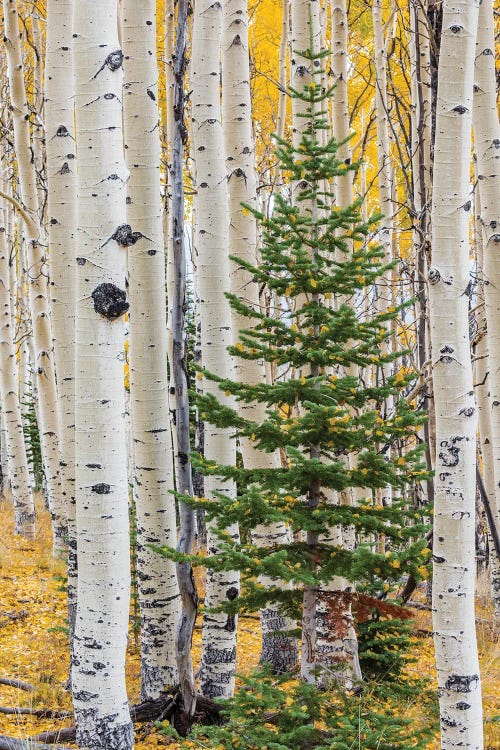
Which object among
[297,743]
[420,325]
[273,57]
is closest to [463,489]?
[297,743]

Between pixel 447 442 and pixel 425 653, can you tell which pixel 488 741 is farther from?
pixel 447 442

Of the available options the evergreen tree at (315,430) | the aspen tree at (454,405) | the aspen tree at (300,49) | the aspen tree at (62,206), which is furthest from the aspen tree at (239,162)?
the aspen tree at (454,405)

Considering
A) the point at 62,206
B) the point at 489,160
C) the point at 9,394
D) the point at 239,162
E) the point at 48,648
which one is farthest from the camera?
the point at 9,394

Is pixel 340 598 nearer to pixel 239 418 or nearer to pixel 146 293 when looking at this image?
pixel 239 418

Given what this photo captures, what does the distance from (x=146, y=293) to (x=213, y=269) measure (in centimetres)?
45

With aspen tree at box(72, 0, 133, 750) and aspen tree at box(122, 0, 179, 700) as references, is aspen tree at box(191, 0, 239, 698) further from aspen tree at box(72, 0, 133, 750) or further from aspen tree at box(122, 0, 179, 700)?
aspen tree at box(72, 0, 133, 750)

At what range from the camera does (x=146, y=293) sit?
12.9 ft

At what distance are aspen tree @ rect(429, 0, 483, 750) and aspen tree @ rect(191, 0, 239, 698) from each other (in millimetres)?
1715

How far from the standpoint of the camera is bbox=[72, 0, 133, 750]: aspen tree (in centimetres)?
263

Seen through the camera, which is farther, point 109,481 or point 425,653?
point 425,653

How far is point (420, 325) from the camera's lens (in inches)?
228

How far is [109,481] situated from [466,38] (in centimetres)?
221

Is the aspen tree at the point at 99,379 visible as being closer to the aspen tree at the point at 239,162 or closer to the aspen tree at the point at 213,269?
the aspen tree at the point at 213,269

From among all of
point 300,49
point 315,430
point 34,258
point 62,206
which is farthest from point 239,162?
point 34,258
